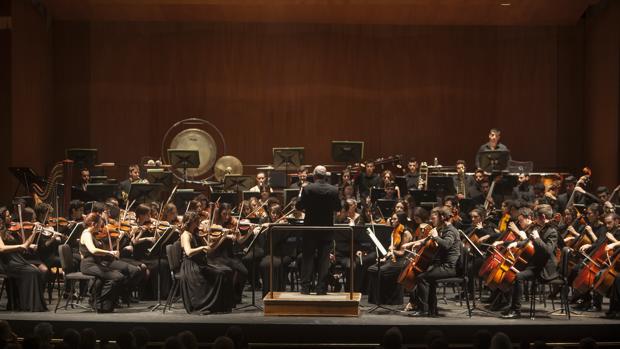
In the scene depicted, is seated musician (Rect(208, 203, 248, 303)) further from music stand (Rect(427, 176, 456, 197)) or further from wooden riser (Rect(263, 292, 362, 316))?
music stand (Rect(427, 176, 456, 197))

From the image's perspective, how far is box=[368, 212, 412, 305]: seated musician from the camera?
11.2m

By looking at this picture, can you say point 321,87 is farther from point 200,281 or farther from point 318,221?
point 200,281

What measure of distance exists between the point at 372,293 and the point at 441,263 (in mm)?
1256

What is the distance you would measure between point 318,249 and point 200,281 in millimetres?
1451

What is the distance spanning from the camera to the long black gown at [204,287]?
10.7 metres

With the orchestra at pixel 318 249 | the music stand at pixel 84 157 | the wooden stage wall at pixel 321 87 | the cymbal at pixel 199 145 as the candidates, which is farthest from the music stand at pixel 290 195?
the wooden stage wall at pixel 321 87

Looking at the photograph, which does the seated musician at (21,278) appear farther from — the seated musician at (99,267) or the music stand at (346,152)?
the music stand at (346,152)

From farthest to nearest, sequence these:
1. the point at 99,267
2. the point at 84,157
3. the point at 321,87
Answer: the point at 321,87, the point at 84,157, the point at 99,267

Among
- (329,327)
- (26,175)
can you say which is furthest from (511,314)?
(26,175)

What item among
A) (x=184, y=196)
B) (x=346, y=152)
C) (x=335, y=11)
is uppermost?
(x=335, y=11)

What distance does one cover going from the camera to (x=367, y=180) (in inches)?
584

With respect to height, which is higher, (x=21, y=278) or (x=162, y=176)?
(x=162, y=176)

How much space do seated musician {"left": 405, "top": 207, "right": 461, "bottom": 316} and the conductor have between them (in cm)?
110

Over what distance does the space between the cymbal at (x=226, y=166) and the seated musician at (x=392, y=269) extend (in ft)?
18.7
